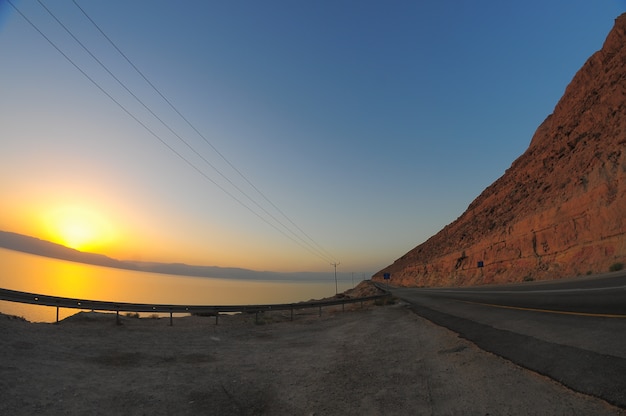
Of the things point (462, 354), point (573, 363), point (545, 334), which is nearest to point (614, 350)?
point (573, 363)

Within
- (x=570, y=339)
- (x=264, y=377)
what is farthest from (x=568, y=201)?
(x=264, y=377)

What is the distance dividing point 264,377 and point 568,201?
43.1 metres

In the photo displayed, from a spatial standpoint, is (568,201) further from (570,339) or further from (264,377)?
(264,377)

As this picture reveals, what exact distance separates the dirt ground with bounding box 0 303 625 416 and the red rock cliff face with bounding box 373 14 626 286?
29.3 meters

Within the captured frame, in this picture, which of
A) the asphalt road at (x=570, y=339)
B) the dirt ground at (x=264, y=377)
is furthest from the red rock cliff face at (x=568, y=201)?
the dirt ground at (x=264, y=377)

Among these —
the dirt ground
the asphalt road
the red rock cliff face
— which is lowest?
the dirt ground

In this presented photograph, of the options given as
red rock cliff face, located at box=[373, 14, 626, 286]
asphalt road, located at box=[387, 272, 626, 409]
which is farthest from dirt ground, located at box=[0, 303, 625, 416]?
red rock cliff face, located at box=[373, 14, 626, 286]

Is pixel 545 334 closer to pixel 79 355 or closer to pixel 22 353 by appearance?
pixel 79 355

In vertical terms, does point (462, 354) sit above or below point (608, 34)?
below

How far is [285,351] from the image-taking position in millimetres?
12211

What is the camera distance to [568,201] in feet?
126

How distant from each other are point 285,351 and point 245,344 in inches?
96.4

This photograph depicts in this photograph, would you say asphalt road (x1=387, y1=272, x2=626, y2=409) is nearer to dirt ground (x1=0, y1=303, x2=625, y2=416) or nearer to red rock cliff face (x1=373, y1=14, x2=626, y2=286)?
dirt ground (x1=0, y1=303, x2=625, y2=416)

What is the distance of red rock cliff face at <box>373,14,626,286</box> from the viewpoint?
32.1m
